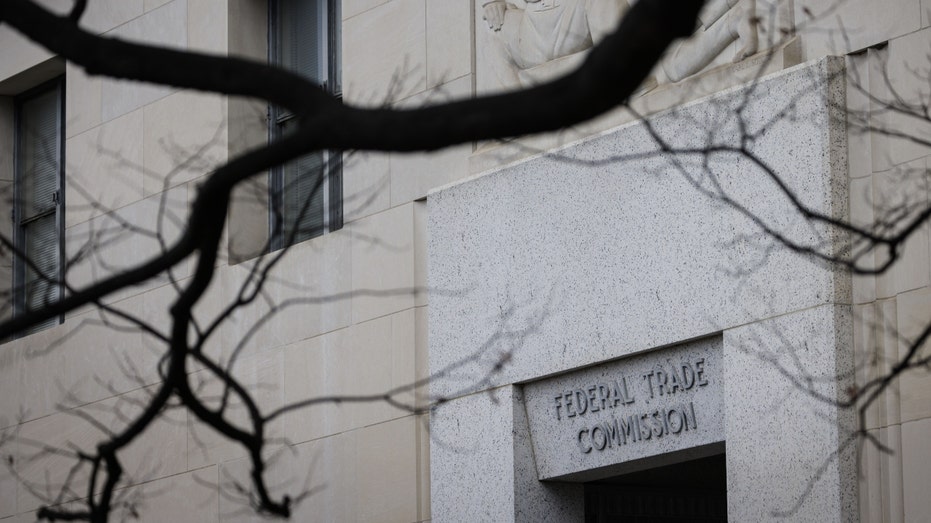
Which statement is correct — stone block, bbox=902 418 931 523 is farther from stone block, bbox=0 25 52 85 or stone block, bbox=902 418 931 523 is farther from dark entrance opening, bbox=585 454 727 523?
stone block, bbox=0 25 52 85

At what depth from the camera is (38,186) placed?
22.4 m

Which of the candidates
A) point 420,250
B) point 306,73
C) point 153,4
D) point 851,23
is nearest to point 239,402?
point 420,250

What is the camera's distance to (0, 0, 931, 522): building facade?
1280 centimetres

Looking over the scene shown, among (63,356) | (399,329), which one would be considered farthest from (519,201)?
(63,356)

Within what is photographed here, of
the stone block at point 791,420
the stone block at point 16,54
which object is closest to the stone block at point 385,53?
the stone block at point 791,420

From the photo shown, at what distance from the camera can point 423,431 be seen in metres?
16.2

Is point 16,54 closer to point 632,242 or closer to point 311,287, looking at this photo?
point 311,287

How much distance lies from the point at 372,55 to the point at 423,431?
379 centimetres

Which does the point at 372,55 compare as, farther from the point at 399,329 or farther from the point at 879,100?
the point at 879,100

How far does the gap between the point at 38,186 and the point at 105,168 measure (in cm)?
229

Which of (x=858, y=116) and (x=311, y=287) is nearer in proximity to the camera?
(x=858, y=116)

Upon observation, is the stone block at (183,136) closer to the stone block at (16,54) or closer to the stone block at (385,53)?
the stone block at (385,53)

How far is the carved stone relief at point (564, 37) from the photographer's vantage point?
1393 centimetres

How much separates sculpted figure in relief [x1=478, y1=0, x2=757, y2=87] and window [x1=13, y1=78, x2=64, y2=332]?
7875 mm
